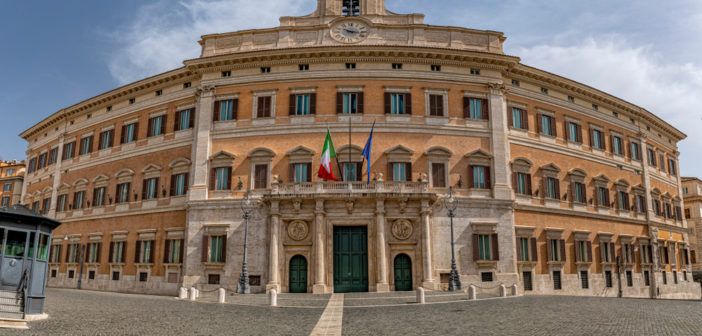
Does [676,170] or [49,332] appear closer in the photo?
[49,332]

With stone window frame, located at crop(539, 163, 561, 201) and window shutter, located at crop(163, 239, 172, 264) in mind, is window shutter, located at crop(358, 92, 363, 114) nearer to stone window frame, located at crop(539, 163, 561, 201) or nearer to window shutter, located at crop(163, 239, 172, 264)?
stone window frame, located at crop(539, 163, 561, 201)

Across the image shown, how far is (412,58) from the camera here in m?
30.3

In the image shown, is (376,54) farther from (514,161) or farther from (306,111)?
(514,161)

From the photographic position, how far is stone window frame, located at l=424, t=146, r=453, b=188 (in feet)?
94.1

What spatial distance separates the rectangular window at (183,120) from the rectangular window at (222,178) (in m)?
4.23

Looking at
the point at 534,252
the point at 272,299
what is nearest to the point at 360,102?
the point at 272,299

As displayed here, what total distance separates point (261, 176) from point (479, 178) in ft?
42.2

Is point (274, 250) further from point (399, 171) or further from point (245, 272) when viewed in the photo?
point (399, 171)

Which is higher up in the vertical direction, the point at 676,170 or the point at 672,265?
the point at 676,170

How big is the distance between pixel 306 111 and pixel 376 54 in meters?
5.50

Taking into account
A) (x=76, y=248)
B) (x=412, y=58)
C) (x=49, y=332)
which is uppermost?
(x=412, y=58)

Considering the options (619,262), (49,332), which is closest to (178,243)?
(49,332)

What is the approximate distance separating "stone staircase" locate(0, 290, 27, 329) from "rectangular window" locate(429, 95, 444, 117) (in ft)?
73.8

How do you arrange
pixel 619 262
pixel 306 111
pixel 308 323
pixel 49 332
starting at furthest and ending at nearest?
pixel 619 262
pixel 306 111
pixel 308 323
pixel 49 332
